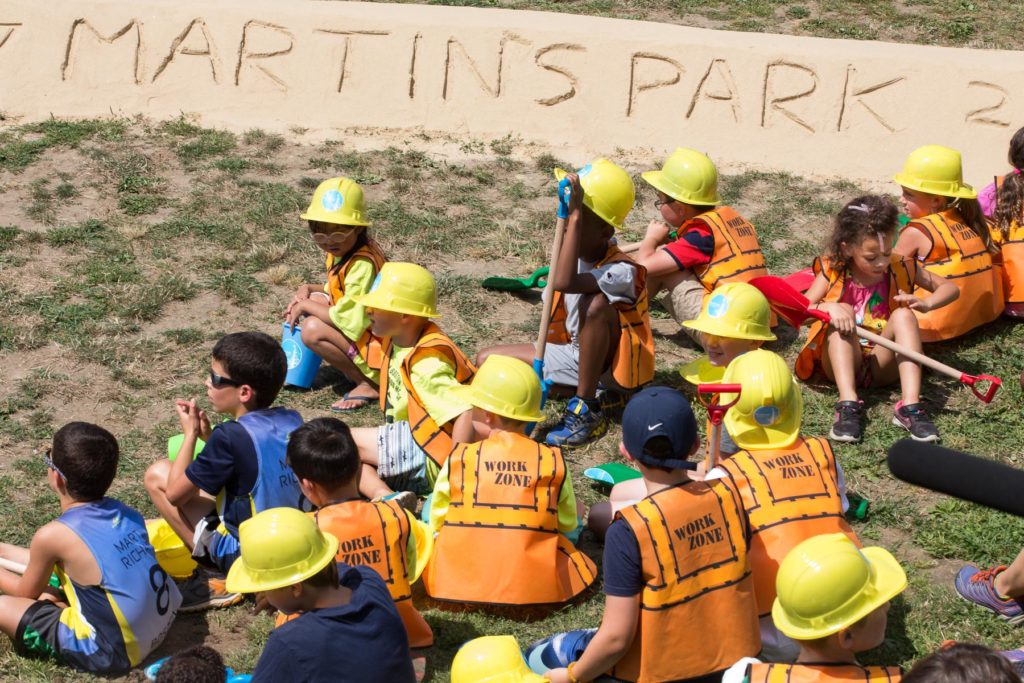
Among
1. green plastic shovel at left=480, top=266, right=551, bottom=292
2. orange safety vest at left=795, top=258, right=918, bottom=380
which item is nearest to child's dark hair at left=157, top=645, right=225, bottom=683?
orange safety vest at left=795, top=258, right=918, bottom=380

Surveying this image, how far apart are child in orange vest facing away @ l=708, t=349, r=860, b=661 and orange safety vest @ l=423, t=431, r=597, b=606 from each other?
0.67 meters

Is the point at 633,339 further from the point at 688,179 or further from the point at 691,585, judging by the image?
the point at 691,585

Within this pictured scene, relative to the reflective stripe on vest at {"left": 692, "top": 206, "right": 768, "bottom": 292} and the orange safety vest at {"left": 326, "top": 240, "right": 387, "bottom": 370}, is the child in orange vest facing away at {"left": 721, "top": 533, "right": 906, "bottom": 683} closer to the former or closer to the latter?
the orange safety vest at {"left": 326, "top": 240, "right": 387, "bottom": 370}

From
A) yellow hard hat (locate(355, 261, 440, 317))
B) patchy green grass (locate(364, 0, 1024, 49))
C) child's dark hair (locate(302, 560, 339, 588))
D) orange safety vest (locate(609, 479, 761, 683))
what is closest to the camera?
child's dark hair (locate(302, 560, 339, 588))

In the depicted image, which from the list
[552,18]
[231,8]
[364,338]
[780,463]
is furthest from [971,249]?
[231,8]

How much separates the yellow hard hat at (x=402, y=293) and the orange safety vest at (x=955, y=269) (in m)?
2.83

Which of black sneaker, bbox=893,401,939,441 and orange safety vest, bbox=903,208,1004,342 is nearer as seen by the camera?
black sneaker, bbox=893,401,939,441

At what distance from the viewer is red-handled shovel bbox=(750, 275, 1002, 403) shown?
20.0 ft

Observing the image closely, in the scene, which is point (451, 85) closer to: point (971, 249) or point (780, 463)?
point (971, 249)

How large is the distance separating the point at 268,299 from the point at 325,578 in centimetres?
396

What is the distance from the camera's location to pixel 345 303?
646 cm

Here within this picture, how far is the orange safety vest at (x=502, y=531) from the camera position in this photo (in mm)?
4715

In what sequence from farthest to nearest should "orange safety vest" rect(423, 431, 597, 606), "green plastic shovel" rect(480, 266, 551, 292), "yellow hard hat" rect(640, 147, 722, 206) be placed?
"green plastic shovel" rect(480, 266, 551, 292), "yellow hard hat" rect(640, 147, 722, 206), "orange safety vest" rect(423, 431, 597, 606)

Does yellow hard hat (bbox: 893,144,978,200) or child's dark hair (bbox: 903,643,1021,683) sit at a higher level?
yellow hard hat (bbox: 893,144,978,200)
